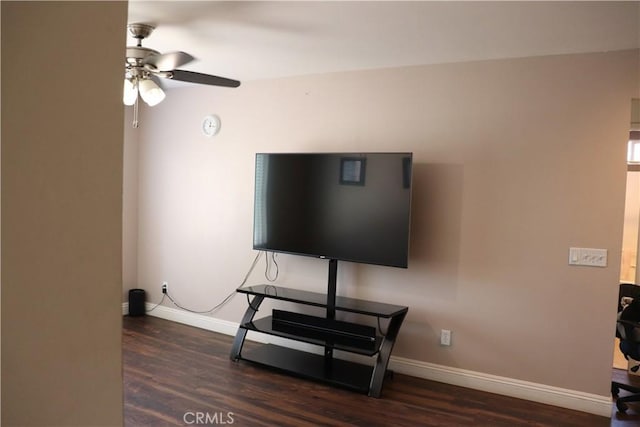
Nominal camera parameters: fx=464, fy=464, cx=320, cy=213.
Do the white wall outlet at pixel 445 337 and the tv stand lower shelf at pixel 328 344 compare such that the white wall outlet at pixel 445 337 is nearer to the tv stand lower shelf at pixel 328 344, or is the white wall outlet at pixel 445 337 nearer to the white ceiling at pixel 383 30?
the tv stand lower shelf at pixel 328 344

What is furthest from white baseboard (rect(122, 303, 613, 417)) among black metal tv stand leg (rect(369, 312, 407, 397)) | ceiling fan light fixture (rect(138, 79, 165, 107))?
ceiling fan light fixture (rect(138, 79, 165, 107))

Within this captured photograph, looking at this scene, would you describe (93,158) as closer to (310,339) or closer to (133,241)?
(310,339)

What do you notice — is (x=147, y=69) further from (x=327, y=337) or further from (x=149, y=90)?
(x=327, y=337)

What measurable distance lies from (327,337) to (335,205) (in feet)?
3.31

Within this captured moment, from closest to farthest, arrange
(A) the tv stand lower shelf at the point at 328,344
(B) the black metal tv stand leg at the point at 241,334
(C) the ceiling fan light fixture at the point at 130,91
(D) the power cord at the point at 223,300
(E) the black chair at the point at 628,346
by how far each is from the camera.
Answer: (C) the ceiling fan light fixture at the point at 130,91
(E) the black chair at the point at 628,346
(A) the tv stand lower shelf at the point at 328,344
(B) the black metal tv stand leg at the point at 241,334
(D) the power cord at the point at 223,300

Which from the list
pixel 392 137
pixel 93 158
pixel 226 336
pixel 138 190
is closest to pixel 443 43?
pixel 392 137

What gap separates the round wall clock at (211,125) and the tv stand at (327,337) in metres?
1.66

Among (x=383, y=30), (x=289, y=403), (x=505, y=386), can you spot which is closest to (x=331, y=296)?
(x=289, y=403)

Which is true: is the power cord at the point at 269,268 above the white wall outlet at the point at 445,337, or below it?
above

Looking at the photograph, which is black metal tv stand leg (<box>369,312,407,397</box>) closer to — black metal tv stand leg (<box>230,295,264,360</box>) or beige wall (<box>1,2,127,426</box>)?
black metal tv stand leg (<box>230,295,264,360</box>)

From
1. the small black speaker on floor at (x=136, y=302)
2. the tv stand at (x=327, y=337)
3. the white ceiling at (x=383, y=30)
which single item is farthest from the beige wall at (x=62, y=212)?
the small black speaker on floor at (x=136, y=302)

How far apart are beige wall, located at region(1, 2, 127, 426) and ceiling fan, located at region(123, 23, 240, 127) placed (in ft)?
6.18

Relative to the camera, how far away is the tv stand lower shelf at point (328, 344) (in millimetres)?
3342

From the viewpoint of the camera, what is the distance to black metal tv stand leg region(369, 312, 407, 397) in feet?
10.7
